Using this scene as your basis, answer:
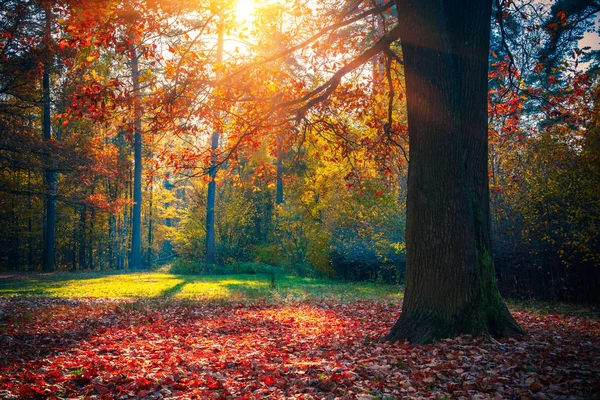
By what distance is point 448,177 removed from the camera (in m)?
5.85

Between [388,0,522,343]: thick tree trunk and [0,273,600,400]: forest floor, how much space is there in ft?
1.54

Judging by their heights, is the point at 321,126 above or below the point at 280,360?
above

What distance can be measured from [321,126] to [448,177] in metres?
4.56

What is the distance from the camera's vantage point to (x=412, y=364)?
4.78m

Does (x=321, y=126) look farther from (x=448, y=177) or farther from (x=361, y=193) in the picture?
(x=448, y=177)

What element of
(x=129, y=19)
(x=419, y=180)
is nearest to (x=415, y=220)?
(x=419, y=180)

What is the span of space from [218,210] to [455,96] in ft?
71.1

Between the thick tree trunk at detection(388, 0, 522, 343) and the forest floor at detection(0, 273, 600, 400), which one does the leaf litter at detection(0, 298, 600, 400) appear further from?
the thick tree trunk at detection(388, 0, 522, 343)

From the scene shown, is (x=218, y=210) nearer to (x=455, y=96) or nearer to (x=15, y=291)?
(x=15, y=291)

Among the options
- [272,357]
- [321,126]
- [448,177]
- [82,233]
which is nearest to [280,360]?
[272,357]

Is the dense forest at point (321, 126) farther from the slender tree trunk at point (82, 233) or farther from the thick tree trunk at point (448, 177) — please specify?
the slender tree trunk at point (82, 233)

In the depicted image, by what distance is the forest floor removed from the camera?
413cm

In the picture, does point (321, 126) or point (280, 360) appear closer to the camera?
point (280, 360)

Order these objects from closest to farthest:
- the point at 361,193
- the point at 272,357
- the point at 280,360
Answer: the point at 280,360 → the point at 272,357 → the point at 361,193
